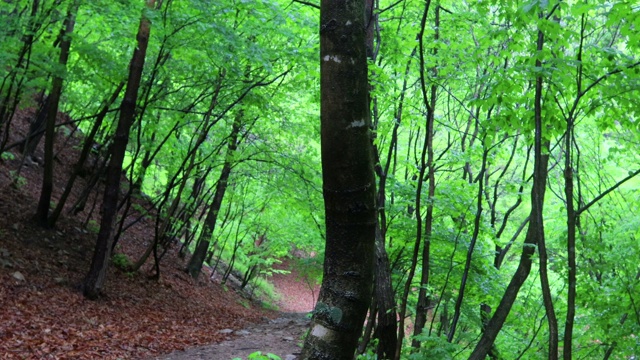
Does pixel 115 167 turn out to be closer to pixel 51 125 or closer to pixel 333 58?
pixel 51 125

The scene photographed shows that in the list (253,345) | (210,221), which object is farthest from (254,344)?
(210,221)

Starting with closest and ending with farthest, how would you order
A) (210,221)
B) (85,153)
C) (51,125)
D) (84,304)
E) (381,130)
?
(381,130), (84,304), (51,125), (85,153), (210,221)

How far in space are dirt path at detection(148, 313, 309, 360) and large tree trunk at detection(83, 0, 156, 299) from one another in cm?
222

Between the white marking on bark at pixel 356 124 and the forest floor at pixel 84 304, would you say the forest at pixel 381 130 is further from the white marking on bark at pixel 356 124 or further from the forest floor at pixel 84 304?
the forest floor at pixel 84 304

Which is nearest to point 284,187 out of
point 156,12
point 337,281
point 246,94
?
point 246,94

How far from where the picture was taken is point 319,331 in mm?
2141

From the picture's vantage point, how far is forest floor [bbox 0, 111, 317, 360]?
21.9ft

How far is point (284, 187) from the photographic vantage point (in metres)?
11.6

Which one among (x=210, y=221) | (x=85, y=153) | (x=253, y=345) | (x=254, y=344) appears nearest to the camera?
(x=253, y=345)

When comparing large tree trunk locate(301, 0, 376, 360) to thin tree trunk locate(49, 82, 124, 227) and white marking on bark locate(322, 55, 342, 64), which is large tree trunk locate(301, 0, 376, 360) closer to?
white marking on bark locate(322, 55, 342, 64)

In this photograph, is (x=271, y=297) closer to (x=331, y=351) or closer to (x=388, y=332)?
(x=388, y=332)

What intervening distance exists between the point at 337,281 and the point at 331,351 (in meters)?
0.28

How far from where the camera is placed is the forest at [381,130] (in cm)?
217

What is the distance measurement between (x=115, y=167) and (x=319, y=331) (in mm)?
7197
